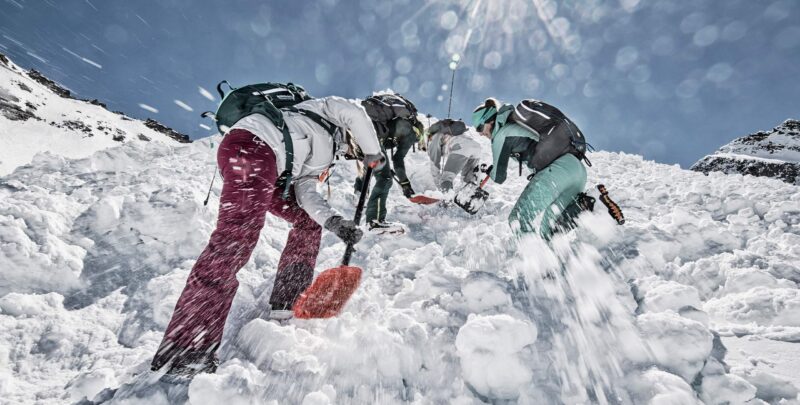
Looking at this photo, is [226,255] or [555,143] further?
[555,143]

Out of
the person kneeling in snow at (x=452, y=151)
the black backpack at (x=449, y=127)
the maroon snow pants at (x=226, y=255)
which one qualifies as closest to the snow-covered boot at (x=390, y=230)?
the maroon snow pants at (x=226, y=255)

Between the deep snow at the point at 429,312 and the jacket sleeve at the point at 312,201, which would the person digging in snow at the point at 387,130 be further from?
the jacket sleeve at the point at 312,201

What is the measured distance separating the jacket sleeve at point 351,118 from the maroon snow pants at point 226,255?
766 millimetres

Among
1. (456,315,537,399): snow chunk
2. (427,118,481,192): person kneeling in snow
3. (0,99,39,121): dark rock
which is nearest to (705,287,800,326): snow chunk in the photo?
(456,315,537,399): snow chunk

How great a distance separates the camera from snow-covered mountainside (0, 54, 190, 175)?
1378 cm

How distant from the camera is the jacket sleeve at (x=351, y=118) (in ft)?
10.3

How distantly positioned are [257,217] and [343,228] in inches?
27.3

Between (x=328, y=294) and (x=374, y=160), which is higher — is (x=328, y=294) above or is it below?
below

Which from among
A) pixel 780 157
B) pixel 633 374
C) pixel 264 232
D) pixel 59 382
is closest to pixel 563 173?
pixel 633 374

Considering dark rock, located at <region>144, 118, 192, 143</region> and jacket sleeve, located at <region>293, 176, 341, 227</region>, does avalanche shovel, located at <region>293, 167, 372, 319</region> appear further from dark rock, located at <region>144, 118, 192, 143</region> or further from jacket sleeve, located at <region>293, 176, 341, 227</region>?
dark rock, located at <region>144, 118, 192, 143</region>

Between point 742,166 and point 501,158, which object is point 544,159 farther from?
point 742,166

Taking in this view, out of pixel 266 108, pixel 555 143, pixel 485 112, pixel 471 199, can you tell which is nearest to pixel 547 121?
pixel 555 143

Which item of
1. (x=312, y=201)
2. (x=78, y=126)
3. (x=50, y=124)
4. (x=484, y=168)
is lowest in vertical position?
(x=312, y=201)

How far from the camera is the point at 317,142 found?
10.2ft
